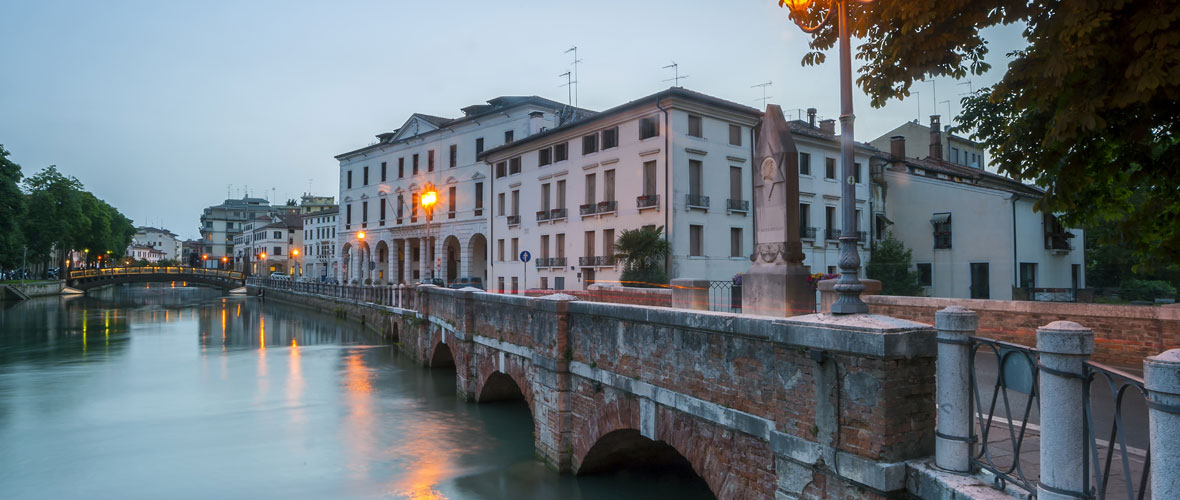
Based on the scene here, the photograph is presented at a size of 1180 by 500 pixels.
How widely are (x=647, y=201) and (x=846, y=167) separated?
20.2 meters

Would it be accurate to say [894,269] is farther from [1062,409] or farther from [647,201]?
[1062,409]

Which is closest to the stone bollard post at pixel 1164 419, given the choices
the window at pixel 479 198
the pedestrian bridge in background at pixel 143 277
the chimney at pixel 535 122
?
the chimney at pixel 535 122

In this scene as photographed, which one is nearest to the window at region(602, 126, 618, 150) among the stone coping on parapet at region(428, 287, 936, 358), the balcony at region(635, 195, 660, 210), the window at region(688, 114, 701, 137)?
the balcony at region(635, 195, 660, 210)

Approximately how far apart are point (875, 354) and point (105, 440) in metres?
16.4

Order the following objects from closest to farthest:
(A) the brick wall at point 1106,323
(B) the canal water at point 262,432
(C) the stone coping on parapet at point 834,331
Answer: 1. (C) the stone coping on parapet at point 834,331
2. (A) the brick wall at point 1106,323
3. (B) the canal water at point 262,432

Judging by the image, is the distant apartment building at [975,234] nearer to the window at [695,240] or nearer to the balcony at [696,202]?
the balcony at [696,202]

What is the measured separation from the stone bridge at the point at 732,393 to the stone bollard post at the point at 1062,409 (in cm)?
109

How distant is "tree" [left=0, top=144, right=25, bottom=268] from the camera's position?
1948 inches

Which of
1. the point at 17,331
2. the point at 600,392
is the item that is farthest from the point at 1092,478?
the point at 17,331

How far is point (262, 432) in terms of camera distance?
589 inches

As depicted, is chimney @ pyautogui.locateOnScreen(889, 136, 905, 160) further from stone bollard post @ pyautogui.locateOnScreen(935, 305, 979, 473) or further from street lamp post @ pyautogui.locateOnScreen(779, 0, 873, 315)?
stone bollard post @ pyautogui.locateOnScreen(935, 305, 979, 473)

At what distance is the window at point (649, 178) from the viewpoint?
90.2ft

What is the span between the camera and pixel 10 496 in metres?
11.1

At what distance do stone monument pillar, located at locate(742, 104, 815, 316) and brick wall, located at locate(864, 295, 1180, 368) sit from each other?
11.6 ft
